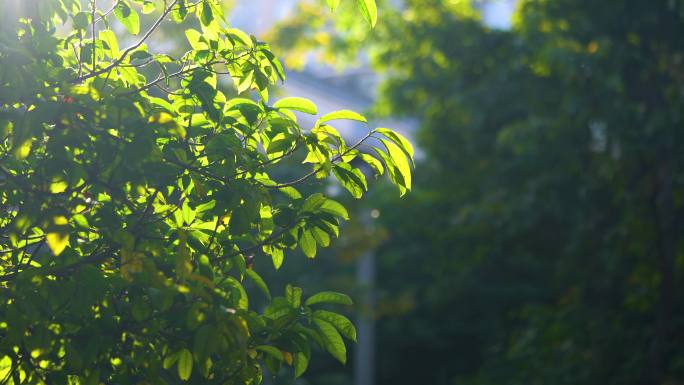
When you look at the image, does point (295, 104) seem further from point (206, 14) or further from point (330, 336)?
point (330, 336)

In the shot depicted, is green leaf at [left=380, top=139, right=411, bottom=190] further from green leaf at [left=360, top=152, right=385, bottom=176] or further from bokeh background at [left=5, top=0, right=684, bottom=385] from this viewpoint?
bokeh background at [left=5, top=0, right=684, bottom=385]

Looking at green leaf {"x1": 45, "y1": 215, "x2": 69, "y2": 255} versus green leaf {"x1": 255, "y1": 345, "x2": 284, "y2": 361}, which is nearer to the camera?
green leaf {"x1": 45, "y1": 215, "x2": 69, "y2": 255}

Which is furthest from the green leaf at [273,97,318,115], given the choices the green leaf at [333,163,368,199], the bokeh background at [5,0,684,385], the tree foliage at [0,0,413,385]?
the bokeh background at [5,0,684,385]

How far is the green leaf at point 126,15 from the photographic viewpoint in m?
2.87

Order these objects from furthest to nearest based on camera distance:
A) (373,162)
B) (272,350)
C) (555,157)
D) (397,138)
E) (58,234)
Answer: (555,157), (373,162), (397,138), (272,350), (58,234)

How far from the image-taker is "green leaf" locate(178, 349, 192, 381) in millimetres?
2717

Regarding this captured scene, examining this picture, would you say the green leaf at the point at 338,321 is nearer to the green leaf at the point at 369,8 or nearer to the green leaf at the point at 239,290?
the green leaf at the point at 239,290

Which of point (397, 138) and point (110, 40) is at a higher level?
point (110, 40)

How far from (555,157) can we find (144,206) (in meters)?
6.84

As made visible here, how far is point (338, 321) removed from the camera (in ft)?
9.54

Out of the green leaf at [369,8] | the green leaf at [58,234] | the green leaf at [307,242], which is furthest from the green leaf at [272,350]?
the green leaf at [369,8]

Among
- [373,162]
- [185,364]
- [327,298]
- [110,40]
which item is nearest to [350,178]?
[373,162]

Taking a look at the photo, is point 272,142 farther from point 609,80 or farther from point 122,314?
point 609,80

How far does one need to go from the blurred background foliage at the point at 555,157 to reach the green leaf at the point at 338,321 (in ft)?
18.1
